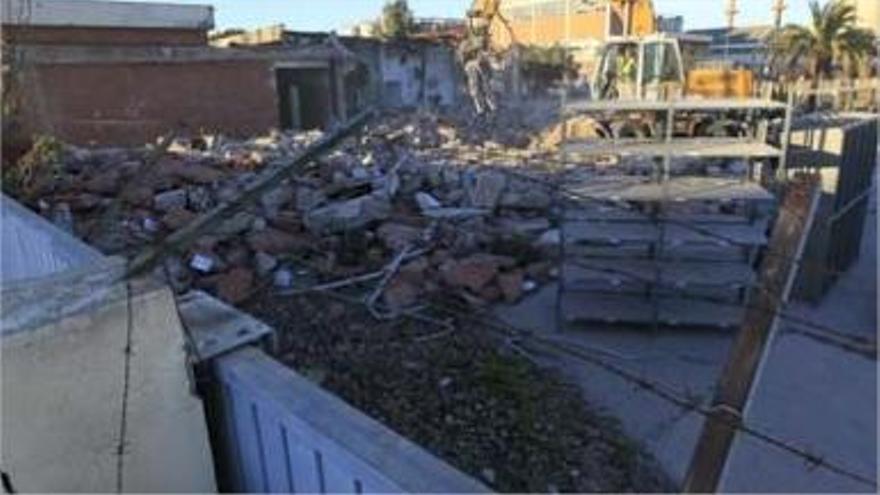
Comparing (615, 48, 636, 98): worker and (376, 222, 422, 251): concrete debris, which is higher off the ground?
(615, 48, 636, 98): worker

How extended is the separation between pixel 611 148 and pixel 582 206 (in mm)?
627

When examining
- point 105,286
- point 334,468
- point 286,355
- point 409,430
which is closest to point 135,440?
point 105,286

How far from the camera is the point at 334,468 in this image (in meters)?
1.67

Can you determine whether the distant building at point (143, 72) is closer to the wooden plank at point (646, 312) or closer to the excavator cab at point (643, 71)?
the excavator cab at point (643, 71)

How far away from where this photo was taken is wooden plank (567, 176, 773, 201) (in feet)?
22.1

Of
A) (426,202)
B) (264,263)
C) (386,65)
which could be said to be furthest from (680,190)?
(386,65)

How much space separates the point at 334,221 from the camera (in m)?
8.53

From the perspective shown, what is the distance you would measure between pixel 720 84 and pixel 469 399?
1313 cm

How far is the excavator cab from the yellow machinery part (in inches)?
28.2

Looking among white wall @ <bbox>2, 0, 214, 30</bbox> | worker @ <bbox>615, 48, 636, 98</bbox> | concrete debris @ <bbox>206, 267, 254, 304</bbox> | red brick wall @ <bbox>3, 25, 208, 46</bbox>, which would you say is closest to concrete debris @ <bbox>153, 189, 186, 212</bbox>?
concrete debris @ <bbox>206, 267, 254, 304</bbox>

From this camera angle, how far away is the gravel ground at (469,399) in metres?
4.56

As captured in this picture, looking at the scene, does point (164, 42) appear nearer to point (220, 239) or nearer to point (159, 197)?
point (159, 197)

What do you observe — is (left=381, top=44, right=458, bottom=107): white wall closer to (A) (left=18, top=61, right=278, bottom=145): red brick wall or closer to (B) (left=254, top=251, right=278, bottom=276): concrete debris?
(A) (left=18, top=61, right=278, bottom=145): red brick wall

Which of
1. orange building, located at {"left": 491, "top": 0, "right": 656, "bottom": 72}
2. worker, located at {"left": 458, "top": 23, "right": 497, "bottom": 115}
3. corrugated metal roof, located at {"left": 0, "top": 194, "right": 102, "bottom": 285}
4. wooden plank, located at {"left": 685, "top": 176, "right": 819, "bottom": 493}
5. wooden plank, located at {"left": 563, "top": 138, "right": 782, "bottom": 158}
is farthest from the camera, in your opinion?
orange building, located at {"left": 491, "top": 0, "right": 656, "bottom": 72}
